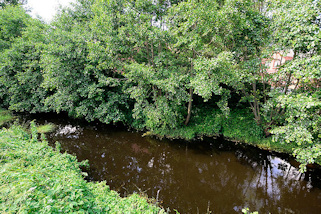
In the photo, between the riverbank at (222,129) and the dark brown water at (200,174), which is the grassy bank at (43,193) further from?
the riverbank at (222,129)

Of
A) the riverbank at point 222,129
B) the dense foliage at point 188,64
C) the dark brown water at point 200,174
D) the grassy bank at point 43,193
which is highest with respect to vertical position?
the dense foliage at point 188,64

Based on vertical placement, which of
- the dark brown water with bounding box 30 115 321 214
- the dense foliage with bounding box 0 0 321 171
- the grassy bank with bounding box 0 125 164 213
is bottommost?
the dark brown water with bounding box 30 115 321 214

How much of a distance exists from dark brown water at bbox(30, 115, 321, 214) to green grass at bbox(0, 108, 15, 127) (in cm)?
663

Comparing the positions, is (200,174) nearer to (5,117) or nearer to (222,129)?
(222,129)

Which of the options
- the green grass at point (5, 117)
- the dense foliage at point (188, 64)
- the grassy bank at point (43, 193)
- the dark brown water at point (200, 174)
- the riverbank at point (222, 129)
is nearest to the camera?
the grassy bank at point (43, 193)

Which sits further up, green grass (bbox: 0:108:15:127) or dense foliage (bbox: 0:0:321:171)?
dense foliage (bbox: 0:0:321:171)

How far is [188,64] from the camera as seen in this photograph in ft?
32.8

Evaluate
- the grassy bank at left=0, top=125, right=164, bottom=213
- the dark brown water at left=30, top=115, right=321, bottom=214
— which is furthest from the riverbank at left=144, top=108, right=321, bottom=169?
the grassy bank at left=0, top=125, right=164, bottom=213

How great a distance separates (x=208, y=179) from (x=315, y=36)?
7041 millimetres

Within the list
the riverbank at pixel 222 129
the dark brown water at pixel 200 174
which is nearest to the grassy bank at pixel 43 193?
the dark brown water at pixel 200 174

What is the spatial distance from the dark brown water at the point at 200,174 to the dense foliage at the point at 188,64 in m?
1.43

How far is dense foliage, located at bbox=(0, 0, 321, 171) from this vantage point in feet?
21.4

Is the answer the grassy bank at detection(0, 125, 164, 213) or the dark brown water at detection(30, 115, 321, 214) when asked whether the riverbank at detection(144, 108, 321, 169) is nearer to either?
the dark brown water at detection(30, 115, 321, 214)

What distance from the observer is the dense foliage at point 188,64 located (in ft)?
21.4
